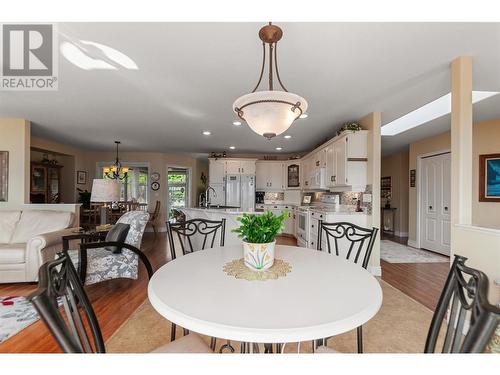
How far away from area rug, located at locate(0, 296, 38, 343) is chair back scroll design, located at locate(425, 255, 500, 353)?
2.86 m

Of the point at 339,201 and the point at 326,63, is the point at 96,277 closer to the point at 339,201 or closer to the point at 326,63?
the point at 326,63

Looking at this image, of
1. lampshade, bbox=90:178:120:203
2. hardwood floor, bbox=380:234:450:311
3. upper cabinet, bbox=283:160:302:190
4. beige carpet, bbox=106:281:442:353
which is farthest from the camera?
upper cabinet, bbox=283:160:302:190

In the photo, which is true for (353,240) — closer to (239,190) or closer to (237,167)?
(239,190)

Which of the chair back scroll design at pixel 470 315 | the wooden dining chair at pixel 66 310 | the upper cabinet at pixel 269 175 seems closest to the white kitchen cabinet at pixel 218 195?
the upper cabinet at pixel 269 175

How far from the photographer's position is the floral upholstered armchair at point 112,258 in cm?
260

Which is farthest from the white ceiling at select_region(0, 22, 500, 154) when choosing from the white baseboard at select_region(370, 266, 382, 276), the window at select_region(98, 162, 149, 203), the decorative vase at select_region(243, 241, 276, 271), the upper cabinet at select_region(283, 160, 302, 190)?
the window at select_region(98, 162, 149, 203)

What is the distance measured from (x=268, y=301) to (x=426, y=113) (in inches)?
176

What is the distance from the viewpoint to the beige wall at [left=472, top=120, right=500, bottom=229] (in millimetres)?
3857

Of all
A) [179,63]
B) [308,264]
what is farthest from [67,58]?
[308,264]

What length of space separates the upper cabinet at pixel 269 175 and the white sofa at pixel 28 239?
453 cm

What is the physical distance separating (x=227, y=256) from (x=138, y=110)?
296 centimetres

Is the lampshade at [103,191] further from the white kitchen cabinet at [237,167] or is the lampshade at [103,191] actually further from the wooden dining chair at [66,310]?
the white kitchen cabinet at [237,167]

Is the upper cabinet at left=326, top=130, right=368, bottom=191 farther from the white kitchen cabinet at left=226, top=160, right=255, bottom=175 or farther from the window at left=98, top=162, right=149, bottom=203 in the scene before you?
the window at left=98, top=162, right=149, bottom=203
